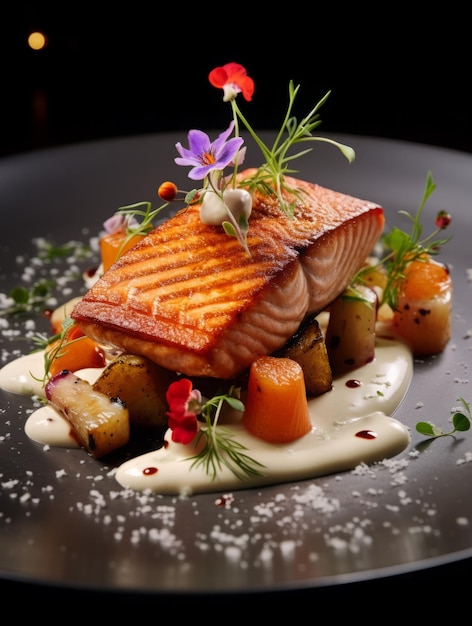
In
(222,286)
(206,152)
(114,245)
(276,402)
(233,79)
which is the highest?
(233,79)

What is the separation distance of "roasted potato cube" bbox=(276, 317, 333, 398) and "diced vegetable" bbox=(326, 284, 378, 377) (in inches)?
8.6

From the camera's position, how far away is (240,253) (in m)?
4.14

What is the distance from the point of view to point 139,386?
12.8 ft

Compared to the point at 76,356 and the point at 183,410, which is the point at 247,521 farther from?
the point at 76,356

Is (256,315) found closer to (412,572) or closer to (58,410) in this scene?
(58,410)

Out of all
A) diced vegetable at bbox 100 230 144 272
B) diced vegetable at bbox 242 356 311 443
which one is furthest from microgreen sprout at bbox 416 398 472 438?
diced vegetable at bbox 100 230 144 272

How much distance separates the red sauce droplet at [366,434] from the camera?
12.6 feet

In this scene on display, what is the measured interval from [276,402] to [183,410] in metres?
0.40


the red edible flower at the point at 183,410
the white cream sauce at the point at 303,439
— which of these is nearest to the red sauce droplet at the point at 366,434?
the white cream sauce at the point at 303,439

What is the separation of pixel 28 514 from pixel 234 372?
1.04m

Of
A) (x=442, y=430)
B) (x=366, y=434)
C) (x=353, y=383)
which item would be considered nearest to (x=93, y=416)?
(x=366, y=434)

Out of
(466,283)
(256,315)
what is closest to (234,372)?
(256,315)

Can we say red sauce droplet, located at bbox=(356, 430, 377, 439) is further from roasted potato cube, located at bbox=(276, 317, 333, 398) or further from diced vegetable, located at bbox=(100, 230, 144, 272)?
diced vegetable, located at bbox=(100, 230, 144, 272)

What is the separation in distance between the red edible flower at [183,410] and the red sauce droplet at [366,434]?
70 centimetres
